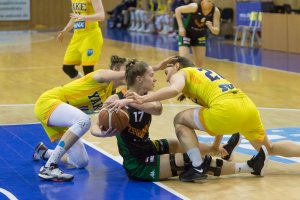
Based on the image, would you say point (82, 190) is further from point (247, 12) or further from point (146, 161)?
point (247, 12)

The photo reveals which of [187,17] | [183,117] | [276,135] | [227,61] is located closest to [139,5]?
[227,61]

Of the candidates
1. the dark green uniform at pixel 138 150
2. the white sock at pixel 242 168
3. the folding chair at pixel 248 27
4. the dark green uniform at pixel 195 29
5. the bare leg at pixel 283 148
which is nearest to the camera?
the dark green uniform at pixel 138 150

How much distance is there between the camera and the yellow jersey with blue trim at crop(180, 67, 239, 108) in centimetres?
631

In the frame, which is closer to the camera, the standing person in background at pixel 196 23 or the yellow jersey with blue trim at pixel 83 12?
the yellow jersey with blue trim at pixel 83 12

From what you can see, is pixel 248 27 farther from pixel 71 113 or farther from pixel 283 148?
pixel 71 113

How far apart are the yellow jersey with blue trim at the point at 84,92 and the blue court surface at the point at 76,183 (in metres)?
0.64

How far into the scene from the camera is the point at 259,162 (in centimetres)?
638

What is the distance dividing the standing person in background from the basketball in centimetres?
599

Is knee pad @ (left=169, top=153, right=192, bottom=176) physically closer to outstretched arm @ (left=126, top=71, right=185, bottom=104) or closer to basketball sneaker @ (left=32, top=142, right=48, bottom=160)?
outstretched arm @ (left=126, top=71, right=185, bottom=104)

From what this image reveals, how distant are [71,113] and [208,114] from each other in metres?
1.37

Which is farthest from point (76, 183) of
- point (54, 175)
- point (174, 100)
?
point (174, 100)

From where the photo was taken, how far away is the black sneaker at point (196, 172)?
6.23 m

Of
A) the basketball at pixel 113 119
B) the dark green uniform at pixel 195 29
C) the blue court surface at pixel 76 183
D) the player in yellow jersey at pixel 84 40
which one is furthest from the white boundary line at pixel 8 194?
the dark green uniform at pixel 195 29

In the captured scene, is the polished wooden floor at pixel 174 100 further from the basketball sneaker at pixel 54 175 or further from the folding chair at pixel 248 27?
the folding chair at pixel 248 27
